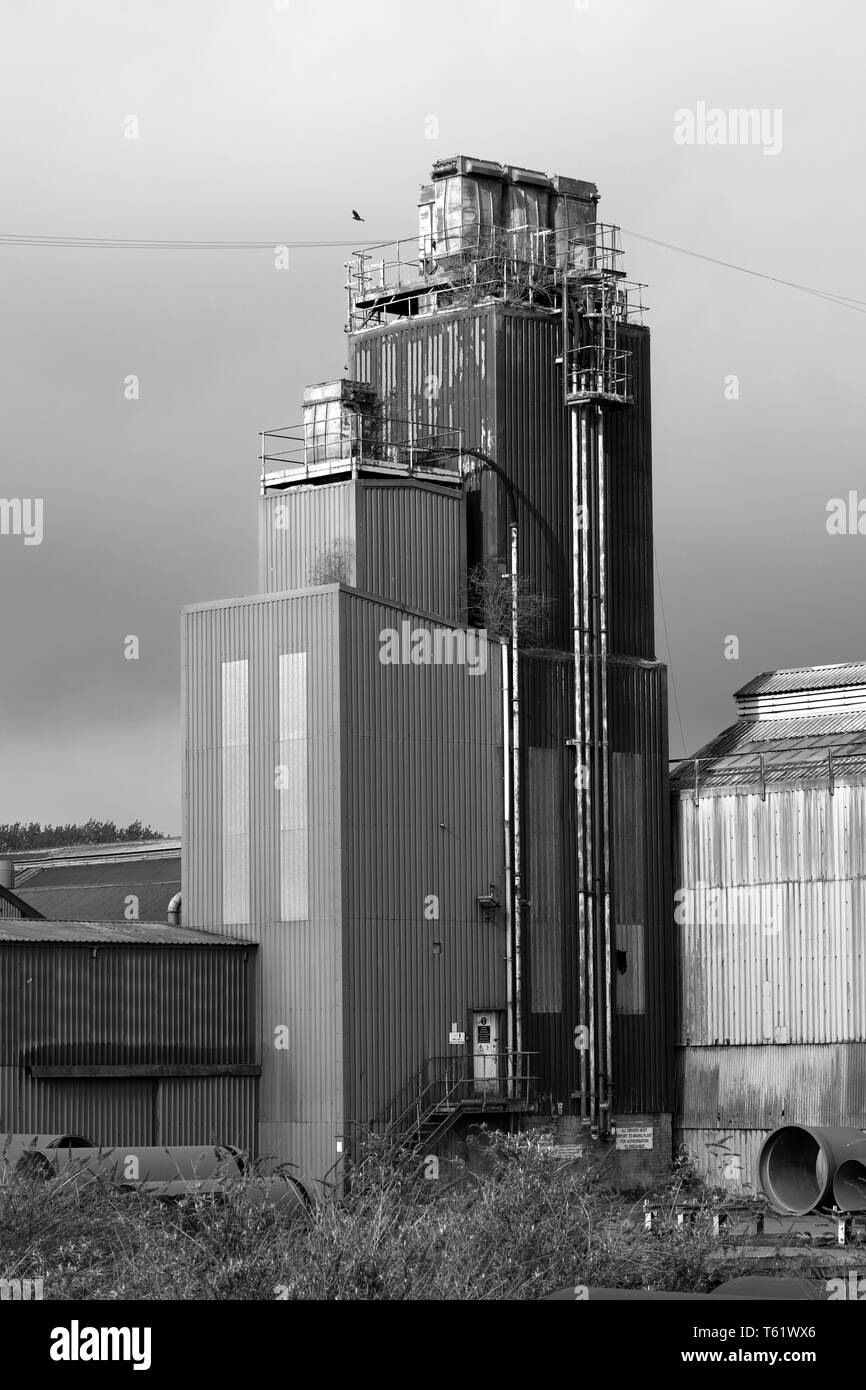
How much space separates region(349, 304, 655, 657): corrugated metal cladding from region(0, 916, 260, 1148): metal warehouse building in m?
12.2

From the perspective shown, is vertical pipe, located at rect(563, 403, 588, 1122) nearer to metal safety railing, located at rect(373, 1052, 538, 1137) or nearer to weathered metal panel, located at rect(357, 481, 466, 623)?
metal safety railing, located at rect(373, 1052, 538, 1137)

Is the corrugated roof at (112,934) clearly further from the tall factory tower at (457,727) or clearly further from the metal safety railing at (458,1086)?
the metal safety railing at (458,1086)

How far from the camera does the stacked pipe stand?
138 ft

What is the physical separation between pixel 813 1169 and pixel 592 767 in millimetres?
11458

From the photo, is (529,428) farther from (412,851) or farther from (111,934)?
(111,934)

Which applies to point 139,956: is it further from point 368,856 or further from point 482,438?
point 482,438

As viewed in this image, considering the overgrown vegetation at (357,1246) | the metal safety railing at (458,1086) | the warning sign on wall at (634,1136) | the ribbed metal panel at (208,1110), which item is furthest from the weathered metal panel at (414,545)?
the overgrown vegetation at (357,1246)

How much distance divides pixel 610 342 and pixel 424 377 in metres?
4.79

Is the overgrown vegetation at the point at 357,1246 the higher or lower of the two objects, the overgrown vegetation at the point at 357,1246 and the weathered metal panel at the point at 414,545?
the lower

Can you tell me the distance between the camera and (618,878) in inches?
2056

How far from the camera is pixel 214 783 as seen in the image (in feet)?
164

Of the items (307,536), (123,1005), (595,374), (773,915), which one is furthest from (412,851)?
(595,374)

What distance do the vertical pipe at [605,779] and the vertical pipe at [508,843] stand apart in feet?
9.59

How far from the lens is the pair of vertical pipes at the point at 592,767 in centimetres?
5097
